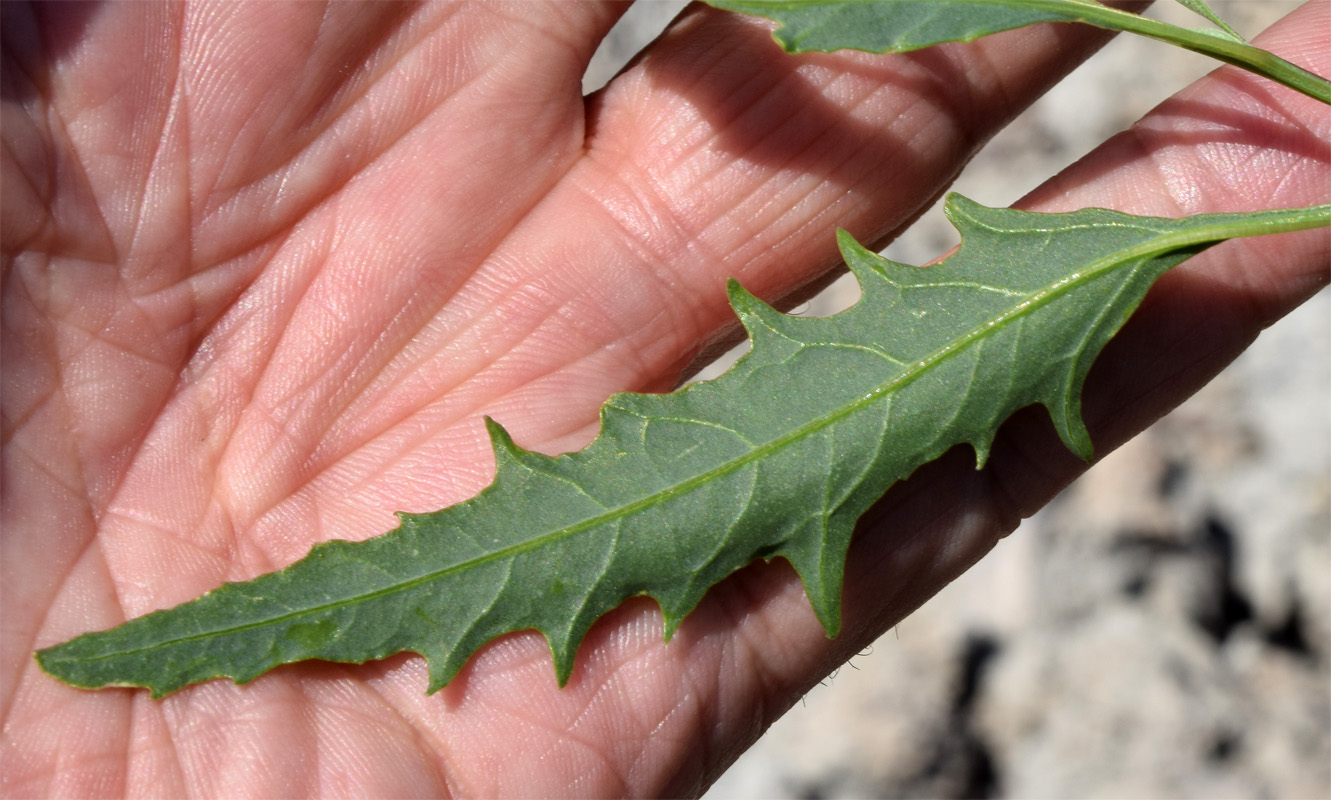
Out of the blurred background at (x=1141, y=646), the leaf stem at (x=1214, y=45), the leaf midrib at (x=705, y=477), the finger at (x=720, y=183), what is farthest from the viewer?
the blurred background at (x=1141, y=646)

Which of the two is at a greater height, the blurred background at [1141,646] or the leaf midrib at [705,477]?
the leaf midrib at [705,477]

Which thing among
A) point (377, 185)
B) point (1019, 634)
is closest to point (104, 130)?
point (377, 185)

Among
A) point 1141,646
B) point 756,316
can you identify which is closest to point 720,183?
point 756,316

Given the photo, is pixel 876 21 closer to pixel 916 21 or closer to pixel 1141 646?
pixel 916 21

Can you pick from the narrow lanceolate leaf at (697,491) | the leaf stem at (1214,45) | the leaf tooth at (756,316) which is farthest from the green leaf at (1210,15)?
the leaf tooth at (756,316)

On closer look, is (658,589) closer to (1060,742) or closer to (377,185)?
(377,185)

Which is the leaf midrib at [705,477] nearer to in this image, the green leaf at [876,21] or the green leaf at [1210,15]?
the green leaf at [876,21]
